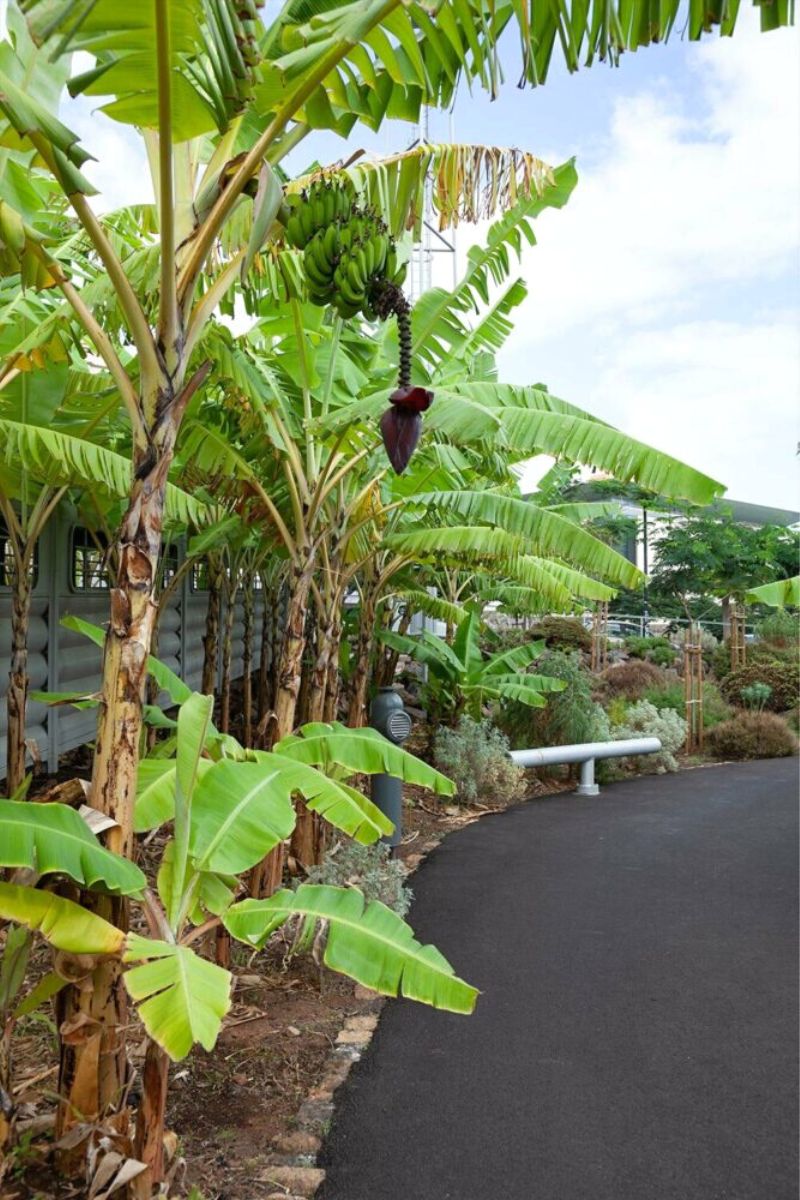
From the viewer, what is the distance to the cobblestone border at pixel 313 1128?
297cm

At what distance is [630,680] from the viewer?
53.8ft

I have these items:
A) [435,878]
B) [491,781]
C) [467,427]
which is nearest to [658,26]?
[467,427]

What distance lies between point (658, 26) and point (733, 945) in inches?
206

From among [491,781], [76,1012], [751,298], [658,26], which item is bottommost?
[491,781]

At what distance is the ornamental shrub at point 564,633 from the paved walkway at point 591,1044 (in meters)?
10.7

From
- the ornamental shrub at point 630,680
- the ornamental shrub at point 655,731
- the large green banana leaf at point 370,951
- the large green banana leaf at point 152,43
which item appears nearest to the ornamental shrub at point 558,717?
the ornamental shrub at point 655,731

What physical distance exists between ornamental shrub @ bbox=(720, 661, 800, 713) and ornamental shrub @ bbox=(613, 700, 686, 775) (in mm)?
3501

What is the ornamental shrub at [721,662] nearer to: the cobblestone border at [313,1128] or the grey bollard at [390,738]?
the grey bollard at [390,738]

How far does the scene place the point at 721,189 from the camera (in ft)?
20.6

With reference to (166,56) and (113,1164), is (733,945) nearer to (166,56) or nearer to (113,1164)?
(113,1164)

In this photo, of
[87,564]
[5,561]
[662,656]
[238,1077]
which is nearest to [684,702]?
[662,656]

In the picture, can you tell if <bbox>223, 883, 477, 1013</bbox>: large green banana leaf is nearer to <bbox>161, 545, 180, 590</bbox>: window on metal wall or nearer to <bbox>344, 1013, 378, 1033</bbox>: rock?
<bbox>344, 1013, 378, 1033</bbox>: rock

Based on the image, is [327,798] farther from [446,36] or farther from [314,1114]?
[446,36]

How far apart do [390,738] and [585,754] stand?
4194mm
